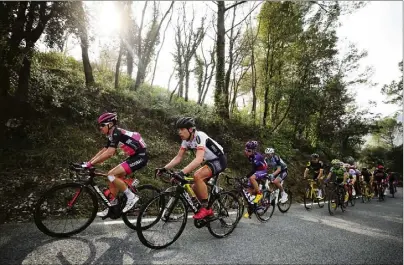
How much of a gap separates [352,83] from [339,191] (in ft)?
67.5

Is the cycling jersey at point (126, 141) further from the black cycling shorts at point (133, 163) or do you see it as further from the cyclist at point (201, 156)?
the cyclist at point (201, 156)

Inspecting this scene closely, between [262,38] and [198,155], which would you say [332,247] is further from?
[262,38]

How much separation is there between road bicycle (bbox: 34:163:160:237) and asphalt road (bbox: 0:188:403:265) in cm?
19

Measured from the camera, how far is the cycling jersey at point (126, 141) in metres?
5.46

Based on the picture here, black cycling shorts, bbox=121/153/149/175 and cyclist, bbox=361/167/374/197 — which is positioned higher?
black cycling shorts, bbox=121/153/149/175

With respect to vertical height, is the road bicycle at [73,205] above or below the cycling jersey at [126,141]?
below

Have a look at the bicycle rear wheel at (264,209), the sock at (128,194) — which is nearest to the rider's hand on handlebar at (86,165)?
the sock at (128,194)

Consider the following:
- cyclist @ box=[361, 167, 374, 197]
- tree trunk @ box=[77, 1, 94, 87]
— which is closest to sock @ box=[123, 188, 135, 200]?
tree trunk @ box=[77, 1, 94, 87]

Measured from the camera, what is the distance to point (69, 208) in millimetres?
4988

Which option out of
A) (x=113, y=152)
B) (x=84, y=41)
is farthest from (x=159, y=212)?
(x=84, y=41)

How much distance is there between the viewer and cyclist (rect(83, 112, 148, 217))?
530 cm

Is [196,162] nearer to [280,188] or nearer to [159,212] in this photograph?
[159,212]

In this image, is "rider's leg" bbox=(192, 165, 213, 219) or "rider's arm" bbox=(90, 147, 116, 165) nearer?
"rider's arm" bbox=(90, 147, 116, 165)

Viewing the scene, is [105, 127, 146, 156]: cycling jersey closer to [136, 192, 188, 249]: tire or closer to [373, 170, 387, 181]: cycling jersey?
[136, 192, 188, 249]: tire
